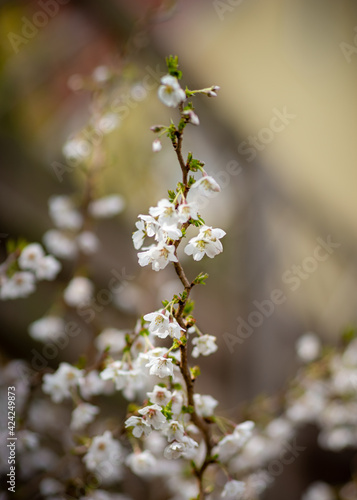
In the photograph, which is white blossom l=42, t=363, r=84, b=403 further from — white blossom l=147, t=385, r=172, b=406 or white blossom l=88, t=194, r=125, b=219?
white blossom l=88, t=194, r=125, b=219

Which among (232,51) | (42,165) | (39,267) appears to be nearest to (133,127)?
(42,165)

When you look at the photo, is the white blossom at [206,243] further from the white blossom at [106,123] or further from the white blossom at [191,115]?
the white blossom at [106,123]

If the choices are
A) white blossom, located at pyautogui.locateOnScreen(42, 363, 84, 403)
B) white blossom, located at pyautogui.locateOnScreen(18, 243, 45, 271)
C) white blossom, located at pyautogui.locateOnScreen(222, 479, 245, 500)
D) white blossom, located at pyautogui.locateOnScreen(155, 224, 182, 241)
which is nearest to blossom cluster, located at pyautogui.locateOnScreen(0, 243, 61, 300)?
white blossom, located at pyautogui.locateOnScreen(18, 243, 45, 271)

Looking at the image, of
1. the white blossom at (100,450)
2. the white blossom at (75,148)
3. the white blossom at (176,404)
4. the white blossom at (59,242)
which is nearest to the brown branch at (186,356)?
the white blossom at (176,404)

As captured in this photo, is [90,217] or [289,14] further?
[289,14]

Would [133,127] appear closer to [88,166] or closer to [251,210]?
[251,210]

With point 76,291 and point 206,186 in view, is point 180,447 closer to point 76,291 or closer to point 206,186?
point 206,186

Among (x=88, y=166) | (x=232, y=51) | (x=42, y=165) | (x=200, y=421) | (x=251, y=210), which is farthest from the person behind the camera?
(x=232, y=51)
